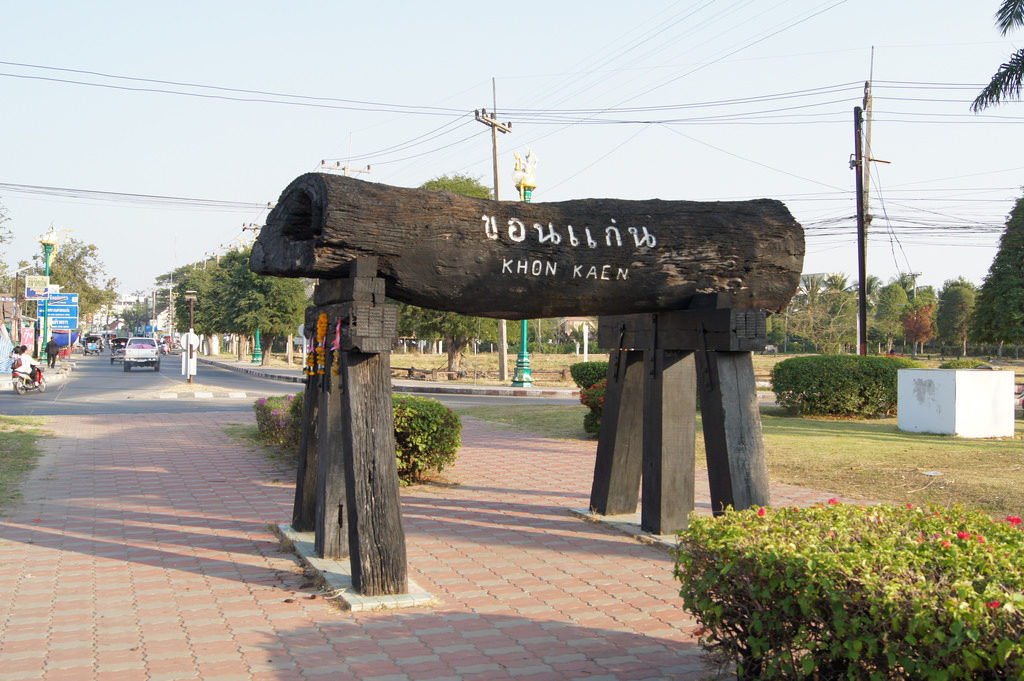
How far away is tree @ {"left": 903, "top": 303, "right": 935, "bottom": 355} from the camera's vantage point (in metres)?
67.1

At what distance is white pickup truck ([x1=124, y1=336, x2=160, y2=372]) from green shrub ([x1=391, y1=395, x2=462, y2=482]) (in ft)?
116

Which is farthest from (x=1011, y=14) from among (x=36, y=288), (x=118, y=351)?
(x=118, y=351)

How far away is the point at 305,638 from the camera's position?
4605mm

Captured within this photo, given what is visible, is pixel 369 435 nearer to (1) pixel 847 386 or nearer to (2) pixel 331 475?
(2) pixel 331 475

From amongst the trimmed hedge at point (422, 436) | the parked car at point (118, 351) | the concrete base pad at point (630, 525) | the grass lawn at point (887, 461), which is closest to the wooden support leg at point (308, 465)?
the trimmed hedge at point (422, 436)

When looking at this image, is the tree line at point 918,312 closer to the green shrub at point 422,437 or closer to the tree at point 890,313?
the tree at point 890,313

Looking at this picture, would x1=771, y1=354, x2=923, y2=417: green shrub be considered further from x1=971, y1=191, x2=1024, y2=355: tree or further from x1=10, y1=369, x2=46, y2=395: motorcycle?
x1=10, y1=369, x2=46, y2=395: motorcycle

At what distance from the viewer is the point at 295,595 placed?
539 cm

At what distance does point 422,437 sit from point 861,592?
6725 mm

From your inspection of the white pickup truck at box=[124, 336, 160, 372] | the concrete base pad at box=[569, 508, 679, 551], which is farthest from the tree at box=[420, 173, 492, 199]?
the concrete base pad at box=[569, 508, 679, 551]

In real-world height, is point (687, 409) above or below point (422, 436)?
above

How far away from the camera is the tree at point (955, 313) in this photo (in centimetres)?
5972

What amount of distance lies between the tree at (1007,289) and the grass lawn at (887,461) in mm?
11695

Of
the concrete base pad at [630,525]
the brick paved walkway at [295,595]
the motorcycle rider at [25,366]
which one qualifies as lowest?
the brick paved walkway at [295,595]
